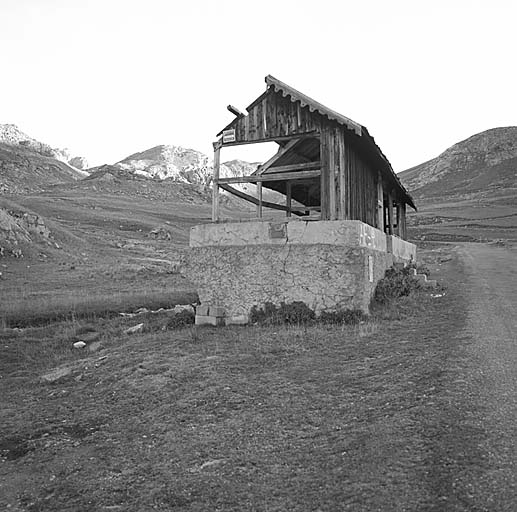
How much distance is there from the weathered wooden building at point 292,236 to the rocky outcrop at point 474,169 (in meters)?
148

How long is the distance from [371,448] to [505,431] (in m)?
1.38

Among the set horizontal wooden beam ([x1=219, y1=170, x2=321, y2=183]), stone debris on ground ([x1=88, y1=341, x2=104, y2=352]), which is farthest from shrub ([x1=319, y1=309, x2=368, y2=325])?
stone debris on ground ([x1=88, y1=341, x2=104, y2=352])

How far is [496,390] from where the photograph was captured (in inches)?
255

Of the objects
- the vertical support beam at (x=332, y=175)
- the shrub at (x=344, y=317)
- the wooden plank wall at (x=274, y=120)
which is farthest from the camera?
the wooden plank wall at (x=274, y=120)

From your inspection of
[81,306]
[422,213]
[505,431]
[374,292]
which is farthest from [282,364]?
[422,213]

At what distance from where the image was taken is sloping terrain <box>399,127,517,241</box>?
79.6 m

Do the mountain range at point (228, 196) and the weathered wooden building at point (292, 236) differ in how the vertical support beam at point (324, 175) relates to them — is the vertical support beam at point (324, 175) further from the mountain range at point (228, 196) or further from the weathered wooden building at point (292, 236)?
the mountain range at point (228, 196)

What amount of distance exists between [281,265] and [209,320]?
2.53 m

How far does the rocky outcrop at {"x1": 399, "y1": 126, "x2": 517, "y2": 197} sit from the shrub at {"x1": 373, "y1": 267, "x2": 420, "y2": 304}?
472ft

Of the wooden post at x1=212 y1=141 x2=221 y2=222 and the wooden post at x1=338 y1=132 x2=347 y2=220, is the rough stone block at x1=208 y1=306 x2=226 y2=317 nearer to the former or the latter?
the wooden post at x1=212 y1=141 x2=221 y2=222

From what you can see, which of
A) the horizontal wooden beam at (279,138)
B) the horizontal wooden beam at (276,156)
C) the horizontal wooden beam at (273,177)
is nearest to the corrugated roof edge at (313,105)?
the horizontal wooden beam at (279,138)

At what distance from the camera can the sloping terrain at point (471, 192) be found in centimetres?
7962

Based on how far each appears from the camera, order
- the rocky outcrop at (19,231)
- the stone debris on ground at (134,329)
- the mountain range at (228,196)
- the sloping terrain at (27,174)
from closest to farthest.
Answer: the stone debris on ground at (134,329) < the rocky outcrop at (19,231) < the mountain range at (228,196) < the sloping terrain at (27,174)

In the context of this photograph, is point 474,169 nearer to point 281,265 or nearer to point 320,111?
point 320,111
